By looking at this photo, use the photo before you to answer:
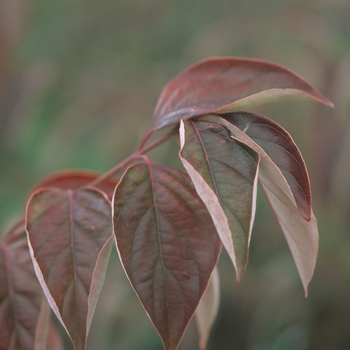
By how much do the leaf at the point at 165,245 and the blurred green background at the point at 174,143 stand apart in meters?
0.69

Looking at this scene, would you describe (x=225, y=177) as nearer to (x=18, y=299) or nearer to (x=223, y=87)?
(x=223, y=87)

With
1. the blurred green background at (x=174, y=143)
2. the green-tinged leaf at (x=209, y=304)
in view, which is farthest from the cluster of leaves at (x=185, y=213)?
the blurred green background at (x=174, y=143)

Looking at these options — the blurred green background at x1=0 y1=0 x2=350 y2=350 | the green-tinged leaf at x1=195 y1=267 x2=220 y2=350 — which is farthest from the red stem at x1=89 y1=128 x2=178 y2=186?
the blurred green background at x1=0 y1=0 x2=350 y2=350

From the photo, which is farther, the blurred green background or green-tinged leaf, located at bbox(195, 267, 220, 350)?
the blurred green background

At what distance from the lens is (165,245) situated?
0.36 metres

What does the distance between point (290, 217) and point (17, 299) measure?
261mm

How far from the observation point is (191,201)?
375 millimetres

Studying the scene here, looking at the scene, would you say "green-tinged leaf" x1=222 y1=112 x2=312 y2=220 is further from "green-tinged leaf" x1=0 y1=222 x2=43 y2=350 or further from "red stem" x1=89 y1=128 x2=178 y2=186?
"green-tinged leaf" x1=0 y1=222 x2=43 y2=350

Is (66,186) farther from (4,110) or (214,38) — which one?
(4,110)

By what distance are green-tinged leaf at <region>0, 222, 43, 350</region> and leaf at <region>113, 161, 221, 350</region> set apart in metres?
0.15

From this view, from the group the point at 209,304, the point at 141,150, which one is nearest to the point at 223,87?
the point at 141,150

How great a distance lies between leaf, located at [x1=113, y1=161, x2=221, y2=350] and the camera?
1.13ft

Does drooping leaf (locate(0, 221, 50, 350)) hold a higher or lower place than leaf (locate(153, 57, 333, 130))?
lower

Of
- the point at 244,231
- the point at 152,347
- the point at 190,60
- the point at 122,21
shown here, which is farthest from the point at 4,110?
the point at 244,231
